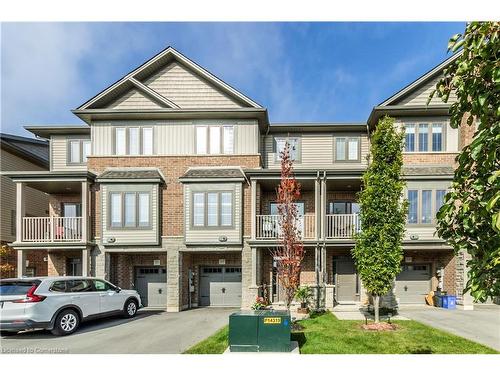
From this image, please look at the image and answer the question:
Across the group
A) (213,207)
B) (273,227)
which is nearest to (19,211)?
(213,207)

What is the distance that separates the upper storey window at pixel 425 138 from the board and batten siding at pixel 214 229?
8776mm

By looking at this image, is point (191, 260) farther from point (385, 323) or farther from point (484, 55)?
point (484, 55)

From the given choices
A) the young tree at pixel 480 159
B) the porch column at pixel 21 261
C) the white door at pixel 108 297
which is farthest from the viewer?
the porch column at pixel 21 261

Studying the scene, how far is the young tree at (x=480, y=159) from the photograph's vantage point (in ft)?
8.95

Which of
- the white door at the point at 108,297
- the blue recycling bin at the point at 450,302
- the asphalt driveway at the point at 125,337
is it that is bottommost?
the blue recycling bin at the point at 450,302

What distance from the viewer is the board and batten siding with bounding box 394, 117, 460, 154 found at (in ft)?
53.3

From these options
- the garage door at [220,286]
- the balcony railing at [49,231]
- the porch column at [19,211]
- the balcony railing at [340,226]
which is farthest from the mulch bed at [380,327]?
the porch column at [19,211]

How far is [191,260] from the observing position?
54.7 ft

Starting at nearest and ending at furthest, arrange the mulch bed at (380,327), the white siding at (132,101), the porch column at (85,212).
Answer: the mulch bed at (380,327)
the porch column at (85,212)
the white siding at (132,101)

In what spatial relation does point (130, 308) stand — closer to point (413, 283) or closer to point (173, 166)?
point (173, 166)

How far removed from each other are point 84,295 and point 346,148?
46.0 feet

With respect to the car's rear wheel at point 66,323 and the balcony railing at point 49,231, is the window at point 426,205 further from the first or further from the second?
the balcony railing at point 49,231
